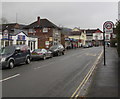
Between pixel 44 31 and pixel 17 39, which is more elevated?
pixel 44 31

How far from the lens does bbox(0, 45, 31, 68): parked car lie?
469 inches

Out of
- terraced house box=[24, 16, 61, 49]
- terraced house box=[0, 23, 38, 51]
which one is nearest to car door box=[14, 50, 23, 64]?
terraced house box=[0, 23, 38, 51]

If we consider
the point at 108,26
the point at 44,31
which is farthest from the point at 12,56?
the point at 44,31

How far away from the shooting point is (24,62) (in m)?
15.5

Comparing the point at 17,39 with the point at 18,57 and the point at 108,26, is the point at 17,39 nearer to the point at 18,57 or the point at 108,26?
the point at 18,57

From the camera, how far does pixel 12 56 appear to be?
41.4ft

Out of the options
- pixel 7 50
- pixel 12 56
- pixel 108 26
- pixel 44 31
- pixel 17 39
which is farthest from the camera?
pixel 44 31

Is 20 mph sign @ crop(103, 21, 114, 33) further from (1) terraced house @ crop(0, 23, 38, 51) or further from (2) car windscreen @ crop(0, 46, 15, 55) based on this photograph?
(1) terraced house @ crop(0, 23, 38, 51)

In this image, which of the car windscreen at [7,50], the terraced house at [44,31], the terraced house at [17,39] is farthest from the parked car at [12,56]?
the terraced house at [44,31]

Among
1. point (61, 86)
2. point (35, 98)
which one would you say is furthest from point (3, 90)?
point (61, 86)

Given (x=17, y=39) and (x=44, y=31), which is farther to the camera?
(x=44, y=31)

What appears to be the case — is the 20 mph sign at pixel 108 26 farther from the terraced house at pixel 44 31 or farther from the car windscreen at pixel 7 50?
the terraced house at pixel 44 31

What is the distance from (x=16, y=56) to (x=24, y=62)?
2.46 m

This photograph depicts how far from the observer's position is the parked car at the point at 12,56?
469 inches
